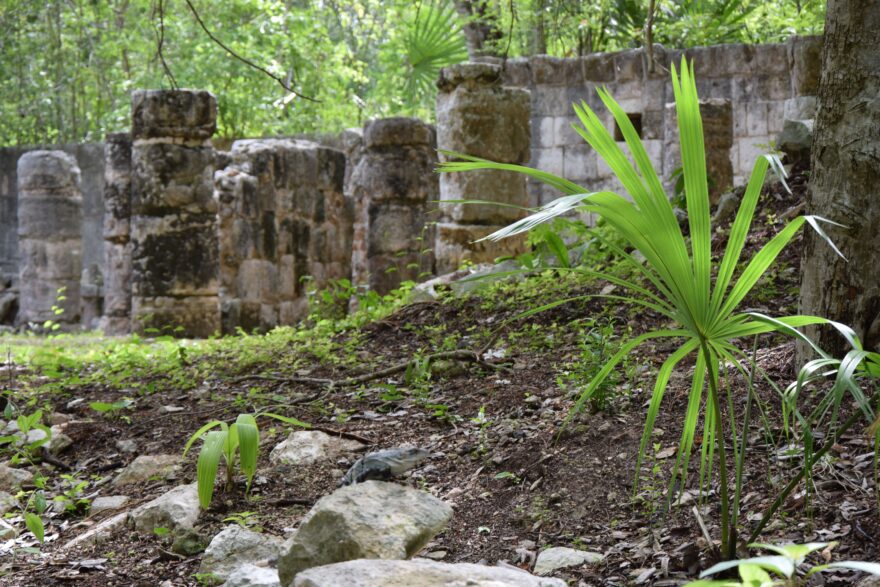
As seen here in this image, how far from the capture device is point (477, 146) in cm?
766

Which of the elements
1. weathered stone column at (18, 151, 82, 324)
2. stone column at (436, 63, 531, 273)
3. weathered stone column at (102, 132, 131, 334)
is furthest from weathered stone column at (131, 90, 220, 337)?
weathered stone column at (18, 151, 82, 324)

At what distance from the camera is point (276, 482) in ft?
11.0

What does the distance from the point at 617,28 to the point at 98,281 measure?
27.5ft

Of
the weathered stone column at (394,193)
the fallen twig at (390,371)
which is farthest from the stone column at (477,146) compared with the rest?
the fallen twig at (390,371)

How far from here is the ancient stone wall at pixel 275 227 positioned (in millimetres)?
10656

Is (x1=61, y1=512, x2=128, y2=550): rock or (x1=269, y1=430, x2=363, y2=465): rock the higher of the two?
(x1=269, y1=430, x2=363, y2=465): rock

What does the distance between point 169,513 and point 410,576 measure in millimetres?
1310

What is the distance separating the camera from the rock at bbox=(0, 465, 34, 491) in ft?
12.2

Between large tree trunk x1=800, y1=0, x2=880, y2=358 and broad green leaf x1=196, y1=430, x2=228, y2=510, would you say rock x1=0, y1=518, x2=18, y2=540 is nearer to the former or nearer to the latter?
broad green leaf x1=196, y1=430, x2=228, y2=510

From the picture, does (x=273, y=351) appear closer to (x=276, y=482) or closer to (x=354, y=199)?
(x=276, y=482)

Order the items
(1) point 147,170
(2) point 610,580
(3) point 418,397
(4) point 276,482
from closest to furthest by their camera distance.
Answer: (2) point 610,580
(4) point 276,482
(3) point 418,397
(1) point 147,170

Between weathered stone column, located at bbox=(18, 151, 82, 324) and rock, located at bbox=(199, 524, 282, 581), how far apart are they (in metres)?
11.6

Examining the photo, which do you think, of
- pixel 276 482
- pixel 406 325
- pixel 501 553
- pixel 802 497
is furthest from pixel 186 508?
pixel 406 325

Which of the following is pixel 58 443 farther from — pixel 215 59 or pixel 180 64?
pixel 180 64
